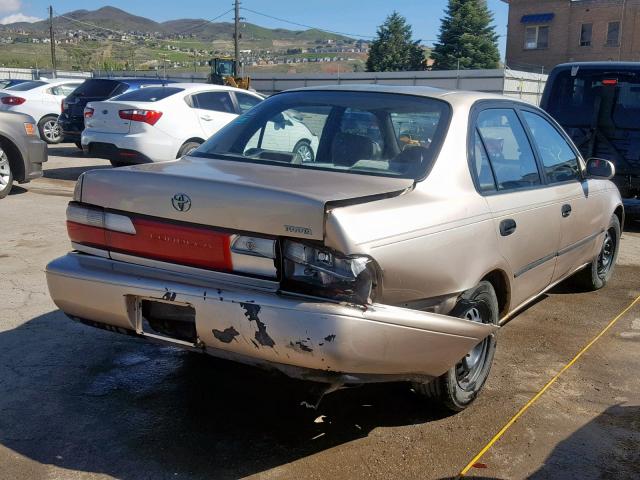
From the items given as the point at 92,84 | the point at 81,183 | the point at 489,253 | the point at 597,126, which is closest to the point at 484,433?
the point at 489,253

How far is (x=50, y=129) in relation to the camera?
16547mm

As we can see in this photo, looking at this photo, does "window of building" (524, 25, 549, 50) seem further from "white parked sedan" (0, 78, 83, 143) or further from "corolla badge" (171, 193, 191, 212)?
"corolla badge" (171, 193, 191, 212)

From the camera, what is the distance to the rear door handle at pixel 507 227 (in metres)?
3.64

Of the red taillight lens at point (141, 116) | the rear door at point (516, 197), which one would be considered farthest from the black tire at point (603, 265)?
the red taillight lens at point (141, 116)

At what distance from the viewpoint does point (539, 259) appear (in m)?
4.25

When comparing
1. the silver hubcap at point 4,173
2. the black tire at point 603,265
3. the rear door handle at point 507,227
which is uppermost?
the rear door handle at point 507,227

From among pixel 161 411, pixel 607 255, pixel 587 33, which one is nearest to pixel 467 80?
pixel 587 33

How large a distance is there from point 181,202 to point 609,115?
283 inches

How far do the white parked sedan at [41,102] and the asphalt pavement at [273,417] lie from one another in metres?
12.5

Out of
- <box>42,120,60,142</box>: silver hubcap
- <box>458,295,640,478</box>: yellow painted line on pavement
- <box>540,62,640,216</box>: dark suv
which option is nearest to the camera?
<box>458,295,640,478</box>: yellow painted line on pavement

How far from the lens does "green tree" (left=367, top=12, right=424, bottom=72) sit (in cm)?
6694

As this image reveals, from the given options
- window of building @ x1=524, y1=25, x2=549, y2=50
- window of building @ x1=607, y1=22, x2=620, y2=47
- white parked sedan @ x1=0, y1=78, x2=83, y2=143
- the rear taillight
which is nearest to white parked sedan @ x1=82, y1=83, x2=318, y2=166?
white parked sedan @ x1=0, y1=78, x2=83, y2=143

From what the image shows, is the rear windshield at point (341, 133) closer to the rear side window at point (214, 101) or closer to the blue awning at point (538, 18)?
the rear side window at point (214, 101)

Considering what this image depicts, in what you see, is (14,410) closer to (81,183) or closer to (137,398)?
(137,398)
